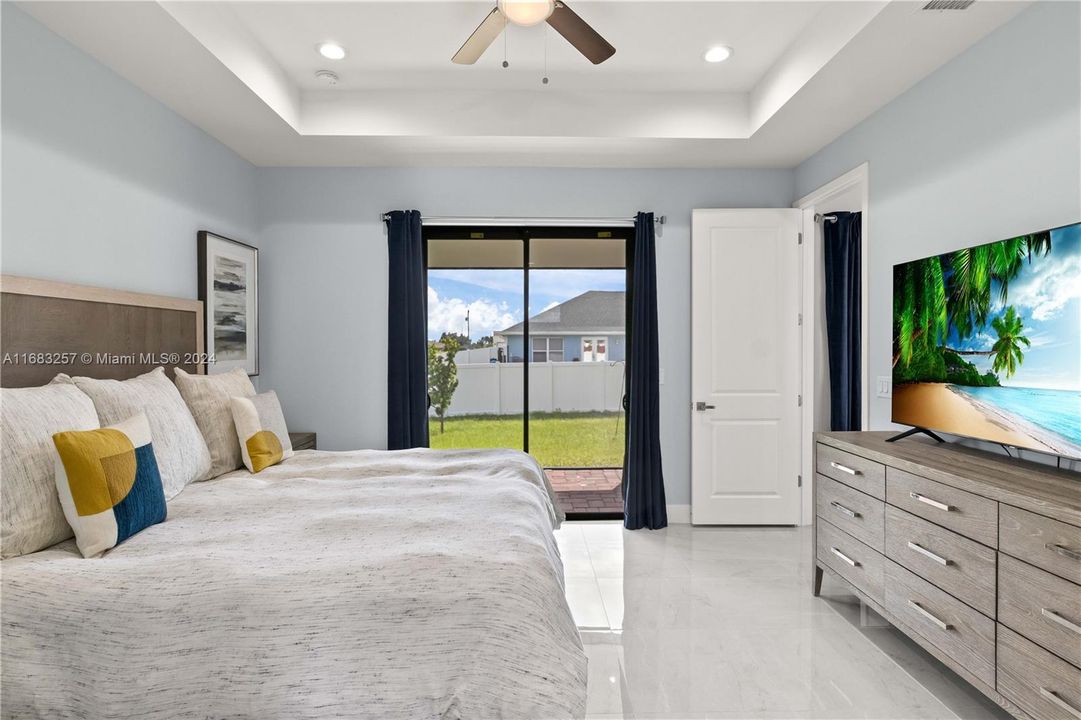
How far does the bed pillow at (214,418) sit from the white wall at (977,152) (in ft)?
11.0

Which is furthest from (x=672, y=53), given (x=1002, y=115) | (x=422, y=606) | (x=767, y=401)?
(x=422, y=606)

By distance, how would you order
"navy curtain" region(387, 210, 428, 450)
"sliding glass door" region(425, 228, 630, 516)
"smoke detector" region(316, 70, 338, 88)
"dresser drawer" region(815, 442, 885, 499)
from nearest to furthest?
1. "dresser drawer" region(815, 442, 885, 499)
2. "smoke detector" region(316, 70, 338, 88)
3. "navy curtain" region(387, 210, 428, 450)
4. "sliding glass door" region(425, 228, 630, 516)

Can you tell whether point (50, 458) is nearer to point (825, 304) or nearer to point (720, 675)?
point (720, 675)

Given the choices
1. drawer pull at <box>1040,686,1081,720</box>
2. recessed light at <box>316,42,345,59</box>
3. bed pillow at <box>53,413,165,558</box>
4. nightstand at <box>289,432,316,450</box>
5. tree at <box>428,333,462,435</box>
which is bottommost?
drawer pull at <box>1040,686,1081,720</box>

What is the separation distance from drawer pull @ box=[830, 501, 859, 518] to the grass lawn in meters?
2.42

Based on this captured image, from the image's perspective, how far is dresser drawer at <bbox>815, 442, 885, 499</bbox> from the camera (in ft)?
→ 7.77

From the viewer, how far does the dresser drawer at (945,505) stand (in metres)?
1.79

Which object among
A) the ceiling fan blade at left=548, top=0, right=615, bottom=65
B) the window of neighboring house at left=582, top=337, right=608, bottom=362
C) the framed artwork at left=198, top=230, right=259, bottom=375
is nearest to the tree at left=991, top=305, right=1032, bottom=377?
the ceiling fan blade at left=548, top=0, right=615, bottom=65

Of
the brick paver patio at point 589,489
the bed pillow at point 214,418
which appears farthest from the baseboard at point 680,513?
the bed pillow at point 214,418

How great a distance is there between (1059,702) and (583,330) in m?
3.82

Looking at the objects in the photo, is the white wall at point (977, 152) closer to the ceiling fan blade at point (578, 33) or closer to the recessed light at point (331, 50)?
the ceiling fan blade at point (578, 33)

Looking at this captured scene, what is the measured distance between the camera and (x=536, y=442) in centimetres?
519

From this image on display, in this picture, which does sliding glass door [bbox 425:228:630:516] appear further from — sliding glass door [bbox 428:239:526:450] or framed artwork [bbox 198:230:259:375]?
framed artwork [bbox 198:230:259:375]

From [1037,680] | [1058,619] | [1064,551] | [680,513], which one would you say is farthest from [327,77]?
[1037,680]
